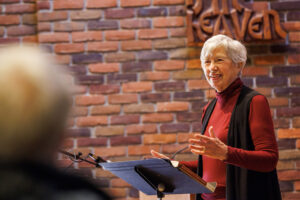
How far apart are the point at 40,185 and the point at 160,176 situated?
53.0 inches

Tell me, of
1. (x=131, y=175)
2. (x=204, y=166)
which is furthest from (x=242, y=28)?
(x=131, y=175)

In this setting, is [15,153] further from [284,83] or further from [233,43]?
[284,83]

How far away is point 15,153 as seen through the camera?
58cm

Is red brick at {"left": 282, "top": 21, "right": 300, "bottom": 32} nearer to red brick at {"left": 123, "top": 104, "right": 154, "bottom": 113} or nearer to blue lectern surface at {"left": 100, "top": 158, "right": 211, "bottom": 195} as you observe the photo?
red brick at {"left": 123, "top": 104, "right": 154, "bottom": 113}

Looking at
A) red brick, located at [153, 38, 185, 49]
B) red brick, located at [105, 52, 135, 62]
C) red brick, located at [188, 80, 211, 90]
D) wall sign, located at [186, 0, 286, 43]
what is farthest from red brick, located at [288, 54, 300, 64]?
red brick, located at [105, 52, 135, 62]

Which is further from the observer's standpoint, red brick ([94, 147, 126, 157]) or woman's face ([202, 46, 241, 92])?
A: red brick ([94, 147, 126, 157])

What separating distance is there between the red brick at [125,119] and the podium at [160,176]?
117 cm

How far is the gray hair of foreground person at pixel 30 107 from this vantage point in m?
0.57

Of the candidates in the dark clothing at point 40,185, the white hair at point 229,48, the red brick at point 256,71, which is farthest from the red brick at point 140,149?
the dark clothing at point 40,185

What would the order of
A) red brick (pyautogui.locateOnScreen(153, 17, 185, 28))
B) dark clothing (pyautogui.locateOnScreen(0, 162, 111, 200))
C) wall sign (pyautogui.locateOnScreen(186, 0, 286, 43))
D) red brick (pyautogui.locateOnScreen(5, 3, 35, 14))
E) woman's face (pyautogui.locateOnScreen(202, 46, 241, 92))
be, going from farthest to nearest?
red brick (pyautogui.locateOnScreen(5, 3, 35, 14)) < red brick (pyautogui.locateOnScreen(153, 17, 185, 28)) < wall sign (pyautogui.locateOnScreen(186, 0, 286, 43)) < woman's face (pyautogui.locateOnScreen(202, 46, 241, 92)) < dark clothing (pyautogui.locateOnScreen(0, 162, 111, 200))

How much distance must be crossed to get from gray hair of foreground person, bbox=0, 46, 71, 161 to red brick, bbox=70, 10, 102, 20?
2640mm

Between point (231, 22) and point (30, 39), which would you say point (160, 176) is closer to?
point (231, 22)

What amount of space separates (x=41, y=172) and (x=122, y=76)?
2.57 m

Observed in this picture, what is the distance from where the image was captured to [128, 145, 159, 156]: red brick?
311 cm
